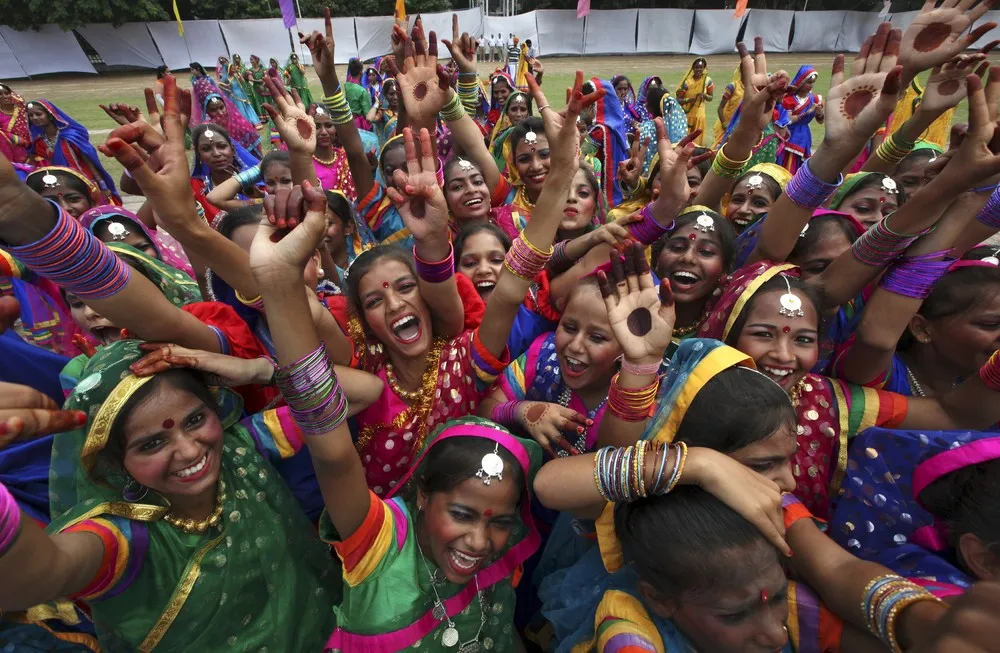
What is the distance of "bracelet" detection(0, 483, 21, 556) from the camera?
3.36 feet

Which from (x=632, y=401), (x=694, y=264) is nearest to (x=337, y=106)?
(x=694, y=264)

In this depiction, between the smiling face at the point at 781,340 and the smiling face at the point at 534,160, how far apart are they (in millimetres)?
2224

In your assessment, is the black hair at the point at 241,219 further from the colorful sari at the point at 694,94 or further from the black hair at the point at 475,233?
the colorful sari at the point at 694,94

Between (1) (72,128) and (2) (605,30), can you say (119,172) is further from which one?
(2) (605,30)

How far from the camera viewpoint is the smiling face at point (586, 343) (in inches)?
75.5

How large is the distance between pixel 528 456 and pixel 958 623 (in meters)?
1.17

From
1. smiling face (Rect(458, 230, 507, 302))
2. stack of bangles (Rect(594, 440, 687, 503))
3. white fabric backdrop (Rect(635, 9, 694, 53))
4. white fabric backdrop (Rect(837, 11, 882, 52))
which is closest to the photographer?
stack of bangles (Rect(594, 440, 687, 503))

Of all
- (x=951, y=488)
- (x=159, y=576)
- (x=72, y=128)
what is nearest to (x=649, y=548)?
(x=951, y=488)

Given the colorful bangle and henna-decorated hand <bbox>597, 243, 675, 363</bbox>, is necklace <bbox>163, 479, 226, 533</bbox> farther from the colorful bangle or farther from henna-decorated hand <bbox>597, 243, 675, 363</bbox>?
the colorful bangle

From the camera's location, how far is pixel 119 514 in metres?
1.47

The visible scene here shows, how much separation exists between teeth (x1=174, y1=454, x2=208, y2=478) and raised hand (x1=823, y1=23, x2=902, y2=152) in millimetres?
2854

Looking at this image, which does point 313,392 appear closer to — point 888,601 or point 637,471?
point 637,471

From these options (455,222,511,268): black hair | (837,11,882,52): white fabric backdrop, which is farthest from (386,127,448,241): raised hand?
(837,11,882,52): white fabric backdrop

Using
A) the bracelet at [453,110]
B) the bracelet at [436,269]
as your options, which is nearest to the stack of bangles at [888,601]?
the bracelet at [436,269]
